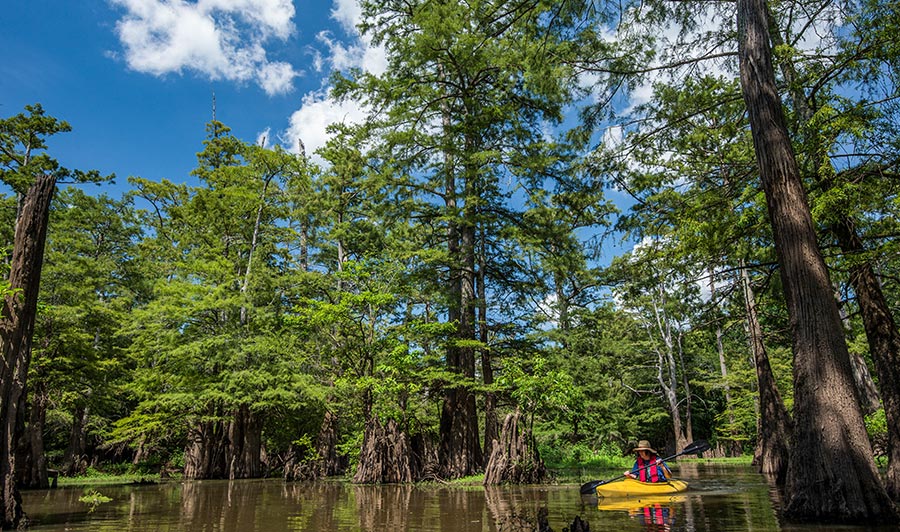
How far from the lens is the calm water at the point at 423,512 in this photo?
6.51 m

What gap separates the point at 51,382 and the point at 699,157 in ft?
72.3

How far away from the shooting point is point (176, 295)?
767 inches

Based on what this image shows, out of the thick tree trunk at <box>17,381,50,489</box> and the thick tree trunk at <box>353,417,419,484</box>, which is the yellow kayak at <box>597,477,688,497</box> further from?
the thick tree trunk at <box>17,381,50,489</box>

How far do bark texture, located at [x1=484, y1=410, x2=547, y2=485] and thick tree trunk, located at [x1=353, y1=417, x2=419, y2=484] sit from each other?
2.64 metres

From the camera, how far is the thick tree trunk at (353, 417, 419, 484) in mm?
14531

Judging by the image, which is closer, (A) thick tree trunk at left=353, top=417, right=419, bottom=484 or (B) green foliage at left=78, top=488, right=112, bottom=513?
(B) green foliage at left=78, top=488, right=112, bottom=513

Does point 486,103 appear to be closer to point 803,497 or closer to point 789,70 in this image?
point 789,70

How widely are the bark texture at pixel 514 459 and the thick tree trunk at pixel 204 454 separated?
40.2ft

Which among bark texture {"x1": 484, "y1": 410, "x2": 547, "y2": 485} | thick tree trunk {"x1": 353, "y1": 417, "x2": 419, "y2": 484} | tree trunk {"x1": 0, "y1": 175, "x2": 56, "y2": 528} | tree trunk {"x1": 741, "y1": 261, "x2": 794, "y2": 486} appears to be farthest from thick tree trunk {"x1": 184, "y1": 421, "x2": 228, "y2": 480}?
tree trunk {"x1": 741, "y1": 261, "x2": 794, "y2": 486}

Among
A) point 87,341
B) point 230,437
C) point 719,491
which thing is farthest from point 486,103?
point 87,341

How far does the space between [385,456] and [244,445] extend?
27.3 ft

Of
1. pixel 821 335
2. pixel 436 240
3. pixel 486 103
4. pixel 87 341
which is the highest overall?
pixel 486 103

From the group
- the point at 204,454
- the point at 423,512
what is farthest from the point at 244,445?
the point at 423,512

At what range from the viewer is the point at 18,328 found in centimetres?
713
